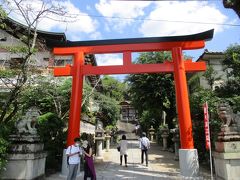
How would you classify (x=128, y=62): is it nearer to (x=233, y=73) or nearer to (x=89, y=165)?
(x=89, y=165)

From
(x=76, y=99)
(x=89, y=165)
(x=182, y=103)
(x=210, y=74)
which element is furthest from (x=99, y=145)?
(x=210, y=74)

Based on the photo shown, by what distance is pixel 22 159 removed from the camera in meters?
8.97

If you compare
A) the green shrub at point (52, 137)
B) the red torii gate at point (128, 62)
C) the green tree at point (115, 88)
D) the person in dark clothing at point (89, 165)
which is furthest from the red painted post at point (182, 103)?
the green tree at point (115, 88)

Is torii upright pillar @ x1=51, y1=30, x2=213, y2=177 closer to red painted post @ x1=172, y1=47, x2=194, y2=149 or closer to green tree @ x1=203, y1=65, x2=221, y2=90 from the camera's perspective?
red painted post @ x1=172, y1=47, x2=194, y2=149

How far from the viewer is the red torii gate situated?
38.0 ft

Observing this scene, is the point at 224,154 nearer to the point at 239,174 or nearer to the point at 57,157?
the point at 239,174

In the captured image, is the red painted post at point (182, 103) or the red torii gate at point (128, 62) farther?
the red torii gate at point (128, 62)

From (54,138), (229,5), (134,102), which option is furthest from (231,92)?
(54,138)

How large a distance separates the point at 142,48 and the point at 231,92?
354 inches

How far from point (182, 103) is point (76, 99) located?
182 inches

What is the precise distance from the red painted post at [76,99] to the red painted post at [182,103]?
4308 mm

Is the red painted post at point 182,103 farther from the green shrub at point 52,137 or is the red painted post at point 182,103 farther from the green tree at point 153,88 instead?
the green tree at point 153,88

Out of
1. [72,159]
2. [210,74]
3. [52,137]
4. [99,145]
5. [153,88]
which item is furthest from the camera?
[153,88]

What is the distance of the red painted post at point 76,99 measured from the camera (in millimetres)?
11336
